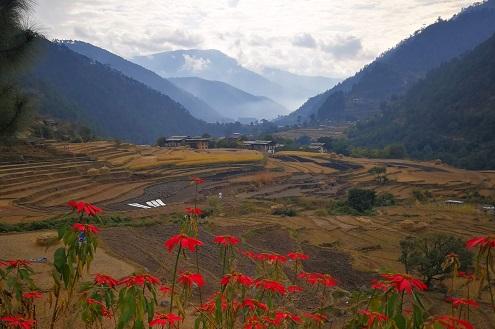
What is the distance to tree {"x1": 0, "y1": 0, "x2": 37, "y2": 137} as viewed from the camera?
710cm

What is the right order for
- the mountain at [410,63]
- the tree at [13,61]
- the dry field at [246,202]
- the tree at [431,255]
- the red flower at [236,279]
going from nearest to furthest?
the red flower at [236,279] → the tree at [13,61] → the tree at [431,255] → the dry field at [246,202] → the mountain at [410,63]

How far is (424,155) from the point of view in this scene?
230ft

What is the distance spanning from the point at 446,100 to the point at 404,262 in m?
75.4

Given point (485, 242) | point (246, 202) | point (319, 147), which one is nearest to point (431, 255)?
point (485, 242)

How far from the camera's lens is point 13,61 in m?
7.18

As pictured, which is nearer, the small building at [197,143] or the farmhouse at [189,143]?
the small building at [197,143]

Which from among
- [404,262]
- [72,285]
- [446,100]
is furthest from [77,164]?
[446,100]

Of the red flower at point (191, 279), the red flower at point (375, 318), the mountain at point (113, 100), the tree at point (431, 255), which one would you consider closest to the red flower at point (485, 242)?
the red flower at point (375, 318)

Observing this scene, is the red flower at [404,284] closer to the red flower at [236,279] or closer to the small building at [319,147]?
the red flower at [236,279]

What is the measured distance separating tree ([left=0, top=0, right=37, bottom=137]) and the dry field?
377cm

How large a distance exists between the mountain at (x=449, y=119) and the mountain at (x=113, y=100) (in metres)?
59.9

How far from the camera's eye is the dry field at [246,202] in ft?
59.0

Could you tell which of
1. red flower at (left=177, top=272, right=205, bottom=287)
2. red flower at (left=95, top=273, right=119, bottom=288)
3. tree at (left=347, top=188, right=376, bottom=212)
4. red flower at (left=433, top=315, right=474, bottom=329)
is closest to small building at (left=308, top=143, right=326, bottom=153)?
tree at (left=347, top=188, right=376, bottom=212)

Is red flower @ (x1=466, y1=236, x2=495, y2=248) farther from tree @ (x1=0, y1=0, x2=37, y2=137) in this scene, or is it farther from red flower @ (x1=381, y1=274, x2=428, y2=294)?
tree @ (x1=0, y1=0, x2=37, y2=137)
